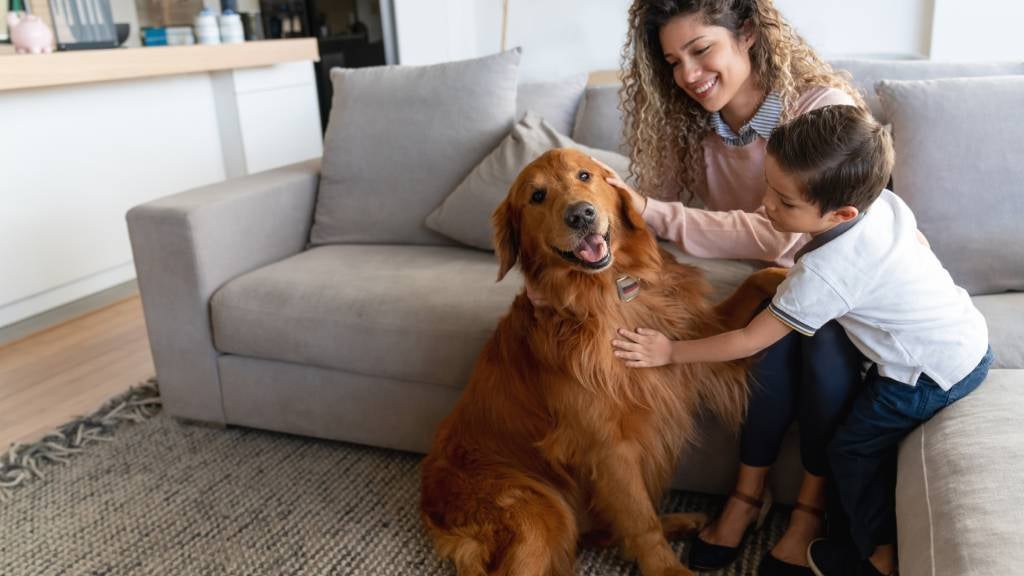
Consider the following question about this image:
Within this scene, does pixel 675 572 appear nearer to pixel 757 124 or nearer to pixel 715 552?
pixel 715 552

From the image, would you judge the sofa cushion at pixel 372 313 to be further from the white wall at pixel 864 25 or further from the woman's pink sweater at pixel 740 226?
the white wall at pixel 864 25

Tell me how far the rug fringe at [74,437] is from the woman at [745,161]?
1820 mm

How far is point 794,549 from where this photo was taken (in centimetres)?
167

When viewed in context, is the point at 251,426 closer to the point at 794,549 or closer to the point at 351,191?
the point at 351,191

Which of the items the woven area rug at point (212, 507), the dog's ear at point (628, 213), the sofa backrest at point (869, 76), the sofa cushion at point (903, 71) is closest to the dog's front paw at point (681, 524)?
the woven area rug at point (212, 507)

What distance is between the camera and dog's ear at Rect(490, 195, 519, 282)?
67.5 inches

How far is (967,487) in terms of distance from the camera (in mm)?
1222

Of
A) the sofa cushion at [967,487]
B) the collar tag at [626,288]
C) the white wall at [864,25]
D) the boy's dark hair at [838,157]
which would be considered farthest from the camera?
the white wall at [864,25]

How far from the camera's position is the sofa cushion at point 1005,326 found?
1617mm

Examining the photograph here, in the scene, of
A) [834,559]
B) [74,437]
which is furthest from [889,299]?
[74,437]

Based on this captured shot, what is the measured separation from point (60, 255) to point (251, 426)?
1.71 meters

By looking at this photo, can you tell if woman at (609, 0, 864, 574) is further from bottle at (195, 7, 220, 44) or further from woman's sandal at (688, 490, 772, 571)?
bottle at (195, 7, 220, 44)

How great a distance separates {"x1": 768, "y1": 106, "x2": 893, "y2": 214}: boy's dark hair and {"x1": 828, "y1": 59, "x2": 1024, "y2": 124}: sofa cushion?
0.93 meters

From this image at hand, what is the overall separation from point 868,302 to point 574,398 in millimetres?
569
